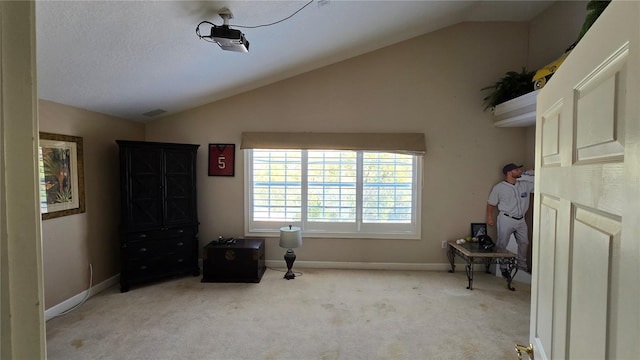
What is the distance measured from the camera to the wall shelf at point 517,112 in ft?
10.1

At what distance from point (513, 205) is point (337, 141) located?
2.56 m

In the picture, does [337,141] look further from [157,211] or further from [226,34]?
[157,211]

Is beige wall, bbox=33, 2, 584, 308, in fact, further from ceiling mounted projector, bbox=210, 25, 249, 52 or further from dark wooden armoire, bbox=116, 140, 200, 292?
ceiling mounted projector, bbox=210, 25, 249, 52

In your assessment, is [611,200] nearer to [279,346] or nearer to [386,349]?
[386,349]

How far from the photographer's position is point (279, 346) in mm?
2322

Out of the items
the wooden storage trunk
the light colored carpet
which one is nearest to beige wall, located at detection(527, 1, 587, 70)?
the light colored carpet

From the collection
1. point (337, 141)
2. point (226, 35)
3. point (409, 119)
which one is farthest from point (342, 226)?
point (226, 35)

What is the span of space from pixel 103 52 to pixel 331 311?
3.11 meters

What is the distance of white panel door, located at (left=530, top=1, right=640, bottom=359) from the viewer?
47 cm

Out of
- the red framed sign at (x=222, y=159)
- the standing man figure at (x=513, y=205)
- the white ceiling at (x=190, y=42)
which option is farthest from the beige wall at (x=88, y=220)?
the standing man figure at (x=513, y=205)

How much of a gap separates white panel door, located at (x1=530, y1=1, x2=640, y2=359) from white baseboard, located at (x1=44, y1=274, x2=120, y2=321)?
13.0ft

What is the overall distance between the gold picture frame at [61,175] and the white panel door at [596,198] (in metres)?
3.75

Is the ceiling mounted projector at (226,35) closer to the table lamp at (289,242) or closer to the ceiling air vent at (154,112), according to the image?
the ceiling air vent at (154,112)

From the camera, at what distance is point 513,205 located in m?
3.76
